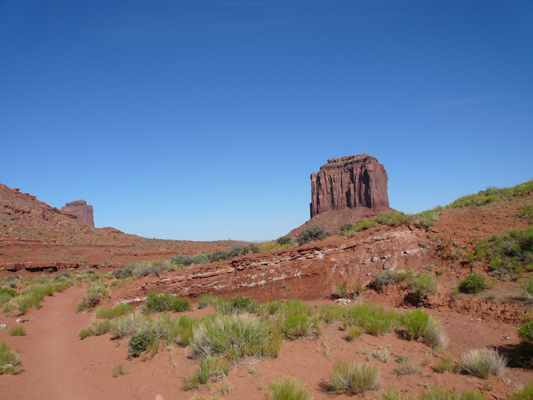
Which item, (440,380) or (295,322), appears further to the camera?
(295,322)

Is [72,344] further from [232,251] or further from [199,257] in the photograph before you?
[199,257]

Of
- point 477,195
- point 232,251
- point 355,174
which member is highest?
point 355,174

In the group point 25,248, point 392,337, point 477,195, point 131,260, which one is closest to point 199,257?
point 392,337

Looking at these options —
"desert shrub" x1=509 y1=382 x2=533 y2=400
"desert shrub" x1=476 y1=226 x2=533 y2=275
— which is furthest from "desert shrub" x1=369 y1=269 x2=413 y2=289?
"desert shrub" x1=509 y1=382 x2=533 y2=400

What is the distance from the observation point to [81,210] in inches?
4990

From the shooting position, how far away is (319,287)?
43.0 ft

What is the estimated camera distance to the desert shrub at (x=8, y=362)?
7.18 metres

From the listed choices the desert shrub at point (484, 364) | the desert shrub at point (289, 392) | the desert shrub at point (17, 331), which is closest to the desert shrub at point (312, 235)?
the desert shrub at point (484, 364)

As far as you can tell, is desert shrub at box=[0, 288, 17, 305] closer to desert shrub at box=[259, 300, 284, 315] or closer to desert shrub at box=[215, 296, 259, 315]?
desert shrub at box=[215, 296, 259, 315]

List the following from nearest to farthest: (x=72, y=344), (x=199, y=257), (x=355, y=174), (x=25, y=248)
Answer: (x=72, y=344) < (x=199, y=257) < (x=25, y=248) < (x=355, y=174)

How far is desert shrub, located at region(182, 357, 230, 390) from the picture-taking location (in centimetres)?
556

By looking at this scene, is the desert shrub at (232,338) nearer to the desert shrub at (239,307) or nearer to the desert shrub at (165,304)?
the desert shrub at (239,307)

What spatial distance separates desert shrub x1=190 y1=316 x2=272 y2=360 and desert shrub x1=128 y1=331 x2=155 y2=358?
1491 mm

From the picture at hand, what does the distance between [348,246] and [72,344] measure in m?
11.9
